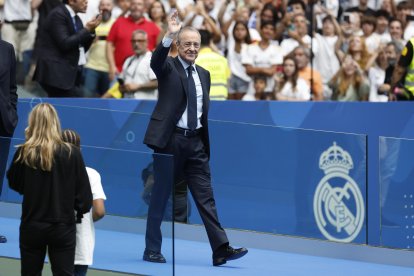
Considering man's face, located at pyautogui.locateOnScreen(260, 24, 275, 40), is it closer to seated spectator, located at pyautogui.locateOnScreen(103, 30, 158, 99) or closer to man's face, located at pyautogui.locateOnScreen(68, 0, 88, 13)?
seated spectator, located at pyautogui.locateOnScreen(103, 30, 158, 99)

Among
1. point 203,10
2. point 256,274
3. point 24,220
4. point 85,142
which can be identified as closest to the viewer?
point 24,220

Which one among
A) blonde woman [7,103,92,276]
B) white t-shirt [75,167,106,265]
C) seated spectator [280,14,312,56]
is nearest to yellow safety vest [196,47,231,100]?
seated spectator [280,14,312,56]

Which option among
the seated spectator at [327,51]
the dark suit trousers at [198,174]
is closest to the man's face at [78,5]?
the seated spectator at [327,51]

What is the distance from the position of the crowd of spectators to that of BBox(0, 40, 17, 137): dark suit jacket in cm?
354

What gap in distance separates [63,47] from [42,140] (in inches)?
230

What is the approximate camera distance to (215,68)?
14492 millimetres

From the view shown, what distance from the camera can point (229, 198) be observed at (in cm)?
1219

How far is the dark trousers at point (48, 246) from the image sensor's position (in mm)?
7812

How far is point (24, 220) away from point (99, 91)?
7.64 m

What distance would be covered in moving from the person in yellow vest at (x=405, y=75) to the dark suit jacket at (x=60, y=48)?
3.56 meters

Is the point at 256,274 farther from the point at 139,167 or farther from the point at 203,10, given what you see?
the point at 203,10

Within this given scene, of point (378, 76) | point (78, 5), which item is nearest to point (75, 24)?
point (78, 5)

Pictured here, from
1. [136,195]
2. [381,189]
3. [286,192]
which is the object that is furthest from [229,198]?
[136,195]

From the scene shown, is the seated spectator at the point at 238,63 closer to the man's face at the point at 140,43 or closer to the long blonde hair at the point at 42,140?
the man's face at the point at 140,43
